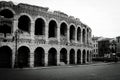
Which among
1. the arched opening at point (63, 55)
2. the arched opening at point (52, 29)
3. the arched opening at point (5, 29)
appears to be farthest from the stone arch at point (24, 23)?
the arched opening at point (63, 55)

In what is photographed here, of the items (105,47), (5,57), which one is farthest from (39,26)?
(105,47)

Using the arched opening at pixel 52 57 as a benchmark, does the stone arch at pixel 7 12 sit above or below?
above

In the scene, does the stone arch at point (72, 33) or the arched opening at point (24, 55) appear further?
the stone arch at point (72, 33)

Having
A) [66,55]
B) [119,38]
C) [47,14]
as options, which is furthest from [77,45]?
[119,38]

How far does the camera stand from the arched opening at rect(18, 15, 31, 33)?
82.4 ft

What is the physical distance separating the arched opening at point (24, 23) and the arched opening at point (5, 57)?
158 inches

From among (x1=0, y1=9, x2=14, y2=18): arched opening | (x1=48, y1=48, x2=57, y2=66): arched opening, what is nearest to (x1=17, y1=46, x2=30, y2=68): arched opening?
(x1=48, y1=48, x2=57, y2=66): arched opening

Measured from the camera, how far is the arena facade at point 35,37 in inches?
909

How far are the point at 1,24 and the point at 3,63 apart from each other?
5371 mm

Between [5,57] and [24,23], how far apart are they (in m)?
5.94

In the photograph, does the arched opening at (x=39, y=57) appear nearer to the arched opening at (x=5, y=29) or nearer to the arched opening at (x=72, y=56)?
the arched opening at (x=5, y=29)

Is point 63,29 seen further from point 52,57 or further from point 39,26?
point 52,57

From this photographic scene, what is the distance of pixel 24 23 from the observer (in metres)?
26.0

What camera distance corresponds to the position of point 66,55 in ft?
96.6
